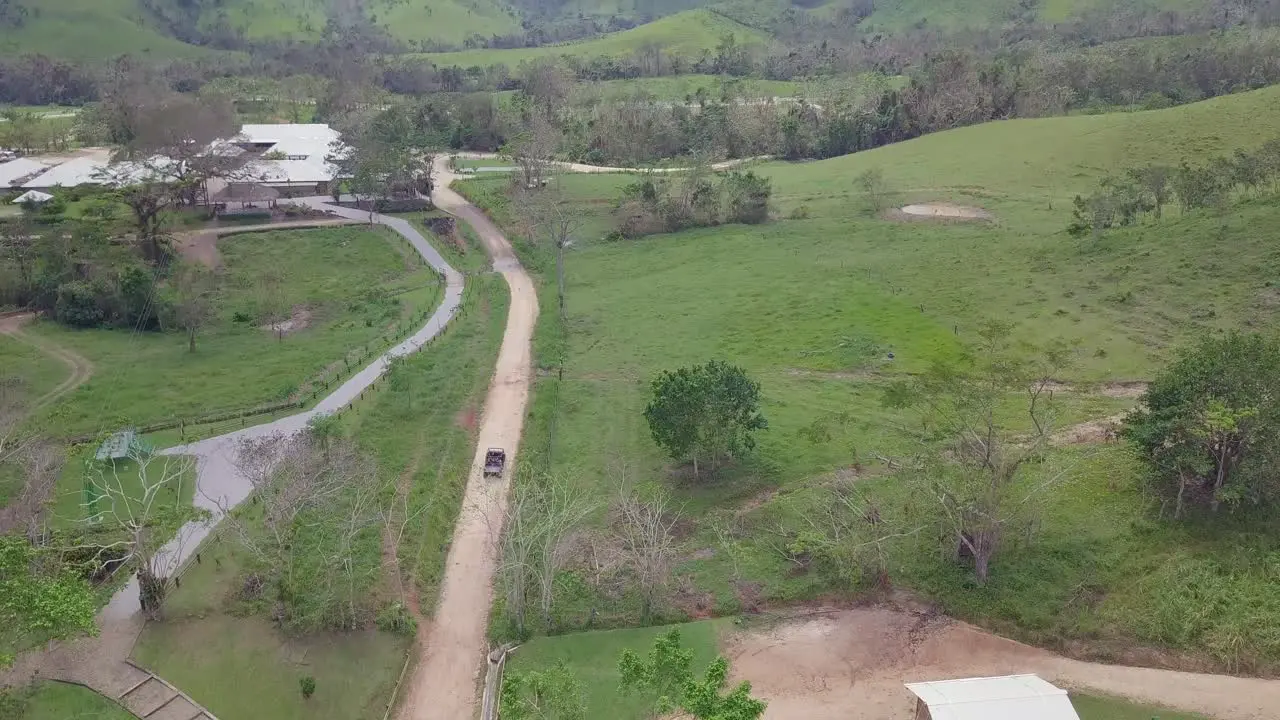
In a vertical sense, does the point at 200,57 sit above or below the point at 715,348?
above

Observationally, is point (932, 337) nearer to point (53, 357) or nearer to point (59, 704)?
point (59, 704)

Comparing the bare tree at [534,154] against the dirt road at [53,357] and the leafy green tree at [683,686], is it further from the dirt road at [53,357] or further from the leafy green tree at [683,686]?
the leafy green tree at [683,686]

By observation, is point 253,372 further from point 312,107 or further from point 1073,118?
point 312,107

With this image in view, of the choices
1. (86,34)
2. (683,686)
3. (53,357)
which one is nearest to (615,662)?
(683,686)

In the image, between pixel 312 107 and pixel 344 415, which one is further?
pixel 312 107

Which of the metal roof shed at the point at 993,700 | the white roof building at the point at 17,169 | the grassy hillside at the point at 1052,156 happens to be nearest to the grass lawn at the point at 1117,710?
the metal roof shed at the point at 993,700

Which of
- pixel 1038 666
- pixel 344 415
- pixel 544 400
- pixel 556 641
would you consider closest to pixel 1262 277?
pixel 1038 666

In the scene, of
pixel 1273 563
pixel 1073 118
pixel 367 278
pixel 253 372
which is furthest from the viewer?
pixel 1073 118
